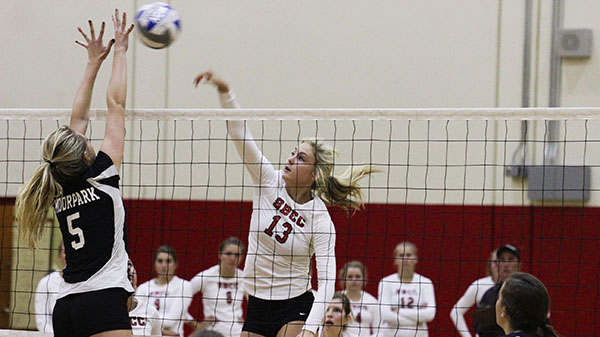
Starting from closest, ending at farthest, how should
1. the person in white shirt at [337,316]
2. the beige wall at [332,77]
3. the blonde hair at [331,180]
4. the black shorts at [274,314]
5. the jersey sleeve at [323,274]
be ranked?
the jersey sleeve at [323,274] → the black shorts at [274,314] → the blonde hair at [331,180] → the person in white shirt at [337,316] → the beige wall at [332,77]

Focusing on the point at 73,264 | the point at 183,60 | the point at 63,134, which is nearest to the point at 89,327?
the point at 73,264

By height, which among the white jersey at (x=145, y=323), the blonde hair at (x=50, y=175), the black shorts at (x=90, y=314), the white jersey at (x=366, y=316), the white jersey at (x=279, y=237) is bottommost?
the white jersey at (x=366, y=316)

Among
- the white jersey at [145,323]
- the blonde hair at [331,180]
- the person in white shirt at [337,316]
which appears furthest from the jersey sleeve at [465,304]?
the white jersey at [145,323]

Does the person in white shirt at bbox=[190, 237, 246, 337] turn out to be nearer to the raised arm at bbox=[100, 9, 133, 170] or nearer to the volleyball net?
the volleyball net

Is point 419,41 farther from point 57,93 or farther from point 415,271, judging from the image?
point 57,93

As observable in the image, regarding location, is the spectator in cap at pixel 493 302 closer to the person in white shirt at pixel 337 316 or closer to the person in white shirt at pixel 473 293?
the person in white shirt at pixel 473 293

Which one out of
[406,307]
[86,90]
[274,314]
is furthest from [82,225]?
[406,307]

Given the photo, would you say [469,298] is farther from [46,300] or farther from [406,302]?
[46,300]

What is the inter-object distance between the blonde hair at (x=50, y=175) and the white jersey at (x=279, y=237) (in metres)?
1.56

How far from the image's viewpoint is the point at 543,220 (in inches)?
367

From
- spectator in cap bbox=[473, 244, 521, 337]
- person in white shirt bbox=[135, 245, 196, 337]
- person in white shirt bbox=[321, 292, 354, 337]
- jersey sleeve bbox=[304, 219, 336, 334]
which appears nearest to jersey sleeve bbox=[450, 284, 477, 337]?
spectator in cap bbox=[473, 244, 521, 337]

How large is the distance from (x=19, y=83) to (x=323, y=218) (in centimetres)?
636

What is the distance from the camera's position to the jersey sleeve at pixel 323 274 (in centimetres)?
516

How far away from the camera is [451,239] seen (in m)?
9.56
